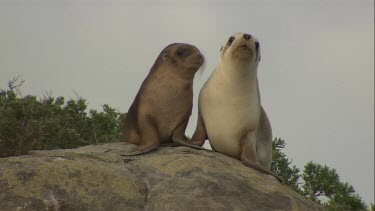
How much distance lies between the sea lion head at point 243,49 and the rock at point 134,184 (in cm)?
134

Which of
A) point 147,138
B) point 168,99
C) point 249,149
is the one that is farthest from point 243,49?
point 147,138

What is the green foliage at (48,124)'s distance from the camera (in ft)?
42.2

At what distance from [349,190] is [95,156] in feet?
29.9

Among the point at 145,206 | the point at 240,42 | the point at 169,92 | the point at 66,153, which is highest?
the point at 240,42

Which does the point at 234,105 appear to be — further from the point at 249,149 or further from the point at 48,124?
the point at 48,124

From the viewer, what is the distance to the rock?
19.6 ft

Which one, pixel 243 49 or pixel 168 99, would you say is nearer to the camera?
pixel 243 49

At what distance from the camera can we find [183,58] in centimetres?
794

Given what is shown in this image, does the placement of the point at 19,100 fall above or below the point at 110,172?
above

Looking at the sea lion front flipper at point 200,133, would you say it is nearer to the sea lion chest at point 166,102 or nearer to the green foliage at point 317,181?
the sea lion chest at point 166,102

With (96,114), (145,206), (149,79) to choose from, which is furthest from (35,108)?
(145,206)

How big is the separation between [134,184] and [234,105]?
210 cm

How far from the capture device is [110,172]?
6.48m

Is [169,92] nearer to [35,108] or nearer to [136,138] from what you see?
[136,138]
